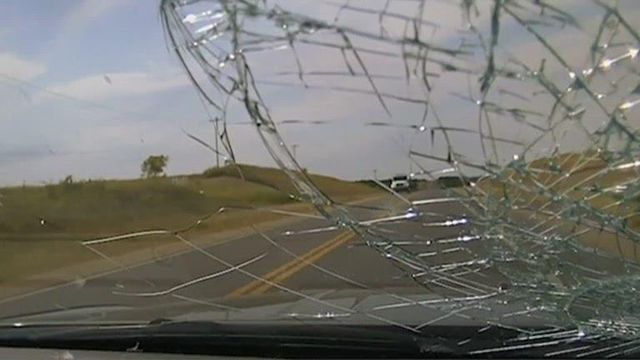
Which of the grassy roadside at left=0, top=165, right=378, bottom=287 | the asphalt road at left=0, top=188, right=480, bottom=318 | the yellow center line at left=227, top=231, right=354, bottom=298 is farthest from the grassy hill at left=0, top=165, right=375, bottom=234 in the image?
the yellow center line at left=227, top=231, right=354, bottom=298

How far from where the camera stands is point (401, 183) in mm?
3752

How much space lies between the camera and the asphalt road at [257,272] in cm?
411

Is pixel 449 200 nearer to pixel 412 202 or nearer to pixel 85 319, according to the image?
pixel 412 202

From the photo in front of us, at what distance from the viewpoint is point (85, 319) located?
4484 millimetres

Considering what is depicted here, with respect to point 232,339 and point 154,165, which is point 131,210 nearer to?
point 154,165

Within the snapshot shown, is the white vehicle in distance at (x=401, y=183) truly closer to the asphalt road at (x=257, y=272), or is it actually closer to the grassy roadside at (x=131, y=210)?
→ the grassy roadside at (x=131, y=210)

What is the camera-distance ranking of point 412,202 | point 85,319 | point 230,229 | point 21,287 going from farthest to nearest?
1. point 21,287
2. point 85,319
3. point 230,229
4. point 412,202

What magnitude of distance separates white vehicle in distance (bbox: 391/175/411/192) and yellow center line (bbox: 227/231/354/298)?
19.5 inches

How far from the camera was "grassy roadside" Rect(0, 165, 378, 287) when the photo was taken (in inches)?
153

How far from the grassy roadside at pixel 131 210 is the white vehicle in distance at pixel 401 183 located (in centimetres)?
8

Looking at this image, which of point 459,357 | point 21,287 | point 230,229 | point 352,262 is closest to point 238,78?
point 230,229

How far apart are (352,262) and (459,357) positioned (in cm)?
69

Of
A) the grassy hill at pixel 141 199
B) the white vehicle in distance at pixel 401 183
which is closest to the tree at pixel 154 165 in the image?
the grassy hill at pixel 141 199

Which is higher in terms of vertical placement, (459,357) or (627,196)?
Result: (627,196)
